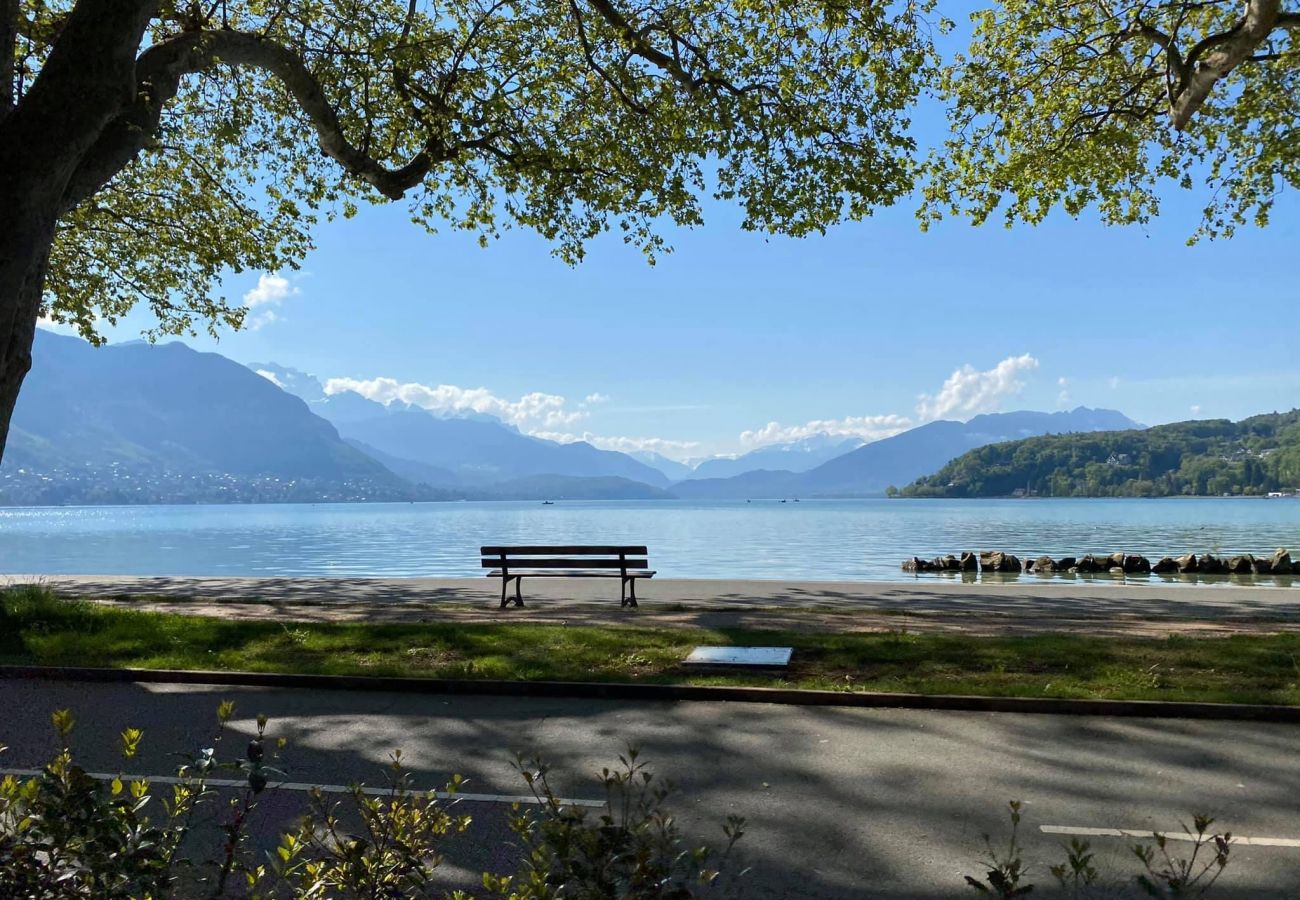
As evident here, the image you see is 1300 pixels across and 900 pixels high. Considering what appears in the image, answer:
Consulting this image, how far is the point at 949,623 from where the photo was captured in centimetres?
1337

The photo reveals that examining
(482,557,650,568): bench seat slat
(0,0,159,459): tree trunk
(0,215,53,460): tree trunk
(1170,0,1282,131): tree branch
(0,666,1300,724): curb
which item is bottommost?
(0,666,1300,724): curb

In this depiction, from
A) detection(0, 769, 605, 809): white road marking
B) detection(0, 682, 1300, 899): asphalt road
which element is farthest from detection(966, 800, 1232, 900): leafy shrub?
detection(0, 769, 605, 809): white road marking

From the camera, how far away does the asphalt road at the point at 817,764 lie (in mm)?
4824

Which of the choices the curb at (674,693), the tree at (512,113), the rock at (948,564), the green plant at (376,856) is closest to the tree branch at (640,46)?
the tree at (512,113)

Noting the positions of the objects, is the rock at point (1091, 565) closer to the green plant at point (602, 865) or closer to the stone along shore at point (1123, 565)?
the stone along shore at point (1123, 565)

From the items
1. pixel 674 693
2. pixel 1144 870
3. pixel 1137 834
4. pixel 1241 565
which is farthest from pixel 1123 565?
pixel 1144 870

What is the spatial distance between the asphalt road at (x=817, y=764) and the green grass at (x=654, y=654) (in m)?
0.75

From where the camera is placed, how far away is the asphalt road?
482 centimetres

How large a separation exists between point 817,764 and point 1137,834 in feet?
6.63

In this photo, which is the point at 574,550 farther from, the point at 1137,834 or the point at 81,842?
the point at 81,842

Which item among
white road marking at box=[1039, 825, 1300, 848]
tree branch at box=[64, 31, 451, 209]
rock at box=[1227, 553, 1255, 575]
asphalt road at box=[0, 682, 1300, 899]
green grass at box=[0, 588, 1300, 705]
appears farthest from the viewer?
rock at box=[1227, 553, 1255, 575]

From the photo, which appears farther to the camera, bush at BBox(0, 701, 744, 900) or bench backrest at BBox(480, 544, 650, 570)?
bench backrest at BBox(480, 544, 650, 570)

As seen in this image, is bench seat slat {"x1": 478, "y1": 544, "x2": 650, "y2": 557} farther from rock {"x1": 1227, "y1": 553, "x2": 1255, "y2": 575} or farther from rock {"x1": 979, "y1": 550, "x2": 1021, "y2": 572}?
rock {"x1": 1227, "y1": 553, "x2": 1255, "y2": 575}

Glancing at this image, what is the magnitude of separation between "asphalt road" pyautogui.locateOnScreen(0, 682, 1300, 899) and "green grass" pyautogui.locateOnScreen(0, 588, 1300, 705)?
0.75 metres
